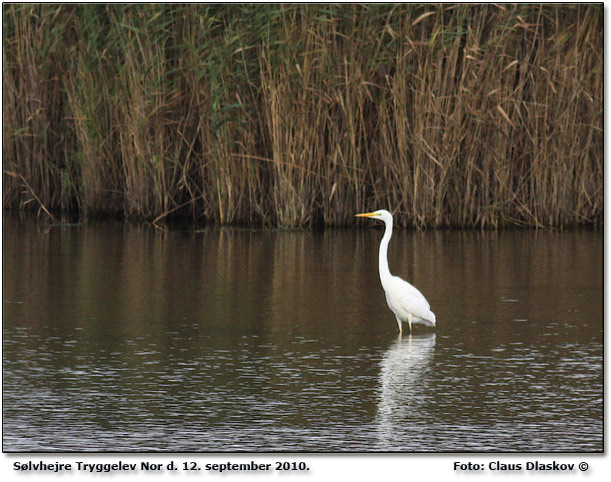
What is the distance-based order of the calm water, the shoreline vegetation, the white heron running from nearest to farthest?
the calm water
the white heron
the shoreline vegetation

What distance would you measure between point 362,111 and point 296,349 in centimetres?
545

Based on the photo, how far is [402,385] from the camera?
5.16 meters

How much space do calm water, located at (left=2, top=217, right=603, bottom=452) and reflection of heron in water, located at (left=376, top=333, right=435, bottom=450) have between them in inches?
0.5

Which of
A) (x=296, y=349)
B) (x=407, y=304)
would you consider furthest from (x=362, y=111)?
(x=296, y=349)

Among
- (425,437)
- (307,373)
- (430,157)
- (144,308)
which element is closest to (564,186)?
(430,157)

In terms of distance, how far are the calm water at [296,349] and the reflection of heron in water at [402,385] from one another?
1 centimetres

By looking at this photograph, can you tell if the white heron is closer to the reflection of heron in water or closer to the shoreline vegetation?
the reflection of heron in water

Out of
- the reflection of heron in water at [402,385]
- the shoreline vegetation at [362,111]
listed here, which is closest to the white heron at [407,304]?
the reflection of heron in water at [402,385]

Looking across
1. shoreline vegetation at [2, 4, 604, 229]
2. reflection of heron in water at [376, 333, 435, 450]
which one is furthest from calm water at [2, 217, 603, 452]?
shoreline vegetation at [2, 4, 604, 229]

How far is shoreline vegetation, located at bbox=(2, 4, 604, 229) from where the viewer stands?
10805mm

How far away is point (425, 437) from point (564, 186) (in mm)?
7166

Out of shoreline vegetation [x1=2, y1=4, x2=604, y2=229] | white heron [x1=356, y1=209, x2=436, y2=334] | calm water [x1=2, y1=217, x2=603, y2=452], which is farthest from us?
shoreline vegetation [x1=2, y1=4, x2=604, y2=229]

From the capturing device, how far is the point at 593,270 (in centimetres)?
871

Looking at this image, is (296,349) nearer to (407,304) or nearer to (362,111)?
(407,304)
